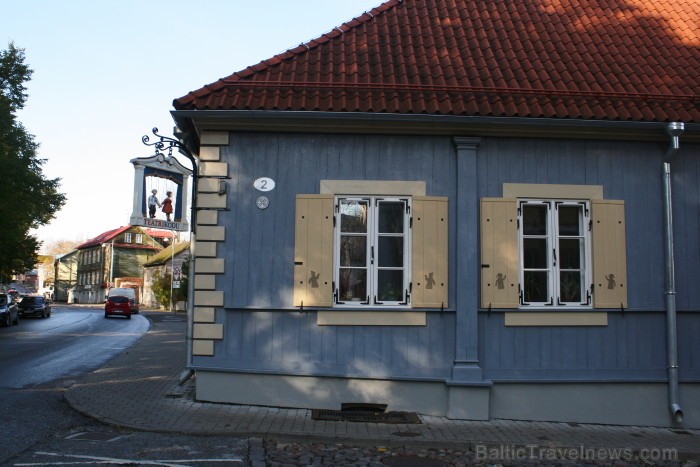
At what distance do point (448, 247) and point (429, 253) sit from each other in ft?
0.96

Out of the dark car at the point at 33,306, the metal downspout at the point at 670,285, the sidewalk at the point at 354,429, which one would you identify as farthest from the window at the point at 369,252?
the dark car at the point at 33,306

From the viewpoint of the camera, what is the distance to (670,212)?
909 centimetres

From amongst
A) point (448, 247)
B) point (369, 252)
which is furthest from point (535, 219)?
point (369, 252)

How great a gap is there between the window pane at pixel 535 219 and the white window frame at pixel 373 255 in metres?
1.70

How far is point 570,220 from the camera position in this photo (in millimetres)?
9242

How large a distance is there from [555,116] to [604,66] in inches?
85.4

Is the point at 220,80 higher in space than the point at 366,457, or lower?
higher

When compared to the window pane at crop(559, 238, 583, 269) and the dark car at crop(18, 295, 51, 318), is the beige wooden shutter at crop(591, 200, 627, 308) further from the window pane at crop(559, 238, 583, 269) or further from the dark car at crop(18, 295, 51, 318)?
the dark car at crop(18, 295, 51, 318)

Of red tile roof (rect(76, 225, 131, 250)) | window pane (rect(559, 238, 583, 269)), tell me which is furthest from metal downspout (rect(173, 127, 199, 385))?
red tile roof (rect(76, 225, 131, 250))

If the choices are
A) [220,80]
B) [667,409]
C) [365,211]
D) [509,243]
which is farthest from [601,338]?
[220,80]

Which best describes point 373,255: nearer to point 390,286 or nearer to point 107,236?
point 390,286

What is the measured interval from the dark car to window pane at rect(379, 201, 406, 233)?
38.4 metres

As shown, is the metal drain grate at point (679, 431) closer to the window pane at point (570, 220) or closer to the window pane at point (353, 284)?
the window pane at point (570, 220)

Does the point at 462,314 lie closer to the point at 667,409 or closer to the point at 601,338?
the point at 601,338
